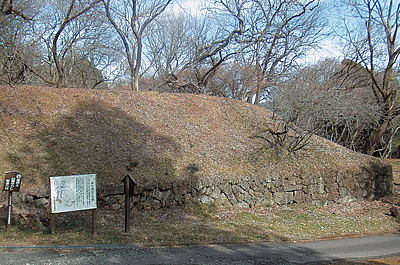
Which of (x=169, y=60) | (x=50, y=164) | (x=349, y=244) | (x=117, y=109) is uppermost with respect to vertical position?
(x=169, y=60)

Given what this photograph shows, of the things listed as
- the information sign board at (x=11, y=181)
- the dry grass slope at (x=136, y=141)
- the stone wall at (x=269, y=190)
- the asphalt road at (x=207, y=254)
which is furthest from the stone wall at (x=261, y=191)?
the asphalt road at (x=207, y=254)

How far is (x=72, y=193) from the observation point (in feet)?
21.7

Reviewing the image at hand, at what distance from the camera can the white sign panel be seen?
6438 millimetres

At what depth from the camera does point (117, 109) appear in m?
13.5

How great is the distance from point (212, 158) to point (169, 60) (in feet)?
44.3

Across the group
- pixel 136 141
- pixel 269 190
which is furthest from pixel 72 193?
pixel 269 190

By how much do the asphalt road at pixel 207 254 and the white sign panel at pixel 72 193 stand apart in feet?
3.11

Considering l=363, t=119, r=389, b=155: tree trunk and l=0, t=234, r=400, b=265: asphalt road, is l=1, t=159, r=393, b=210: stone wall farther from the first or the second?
l=363, t=119, r=389, b=155: tree trunk

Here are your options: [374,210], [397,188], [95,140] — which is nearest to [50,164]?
[95,140]

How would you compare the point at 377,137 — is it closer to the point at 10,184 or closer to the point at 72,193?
the point at 72,193

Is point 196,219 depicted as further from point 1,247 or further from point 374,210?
point 374,210

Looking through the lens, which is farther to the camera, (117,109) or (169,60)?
(169,60)

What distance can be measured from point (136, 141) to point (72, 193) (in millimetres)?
5088

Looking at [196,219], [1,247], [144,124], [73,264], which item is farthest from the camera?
[144,124]
